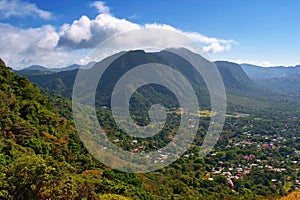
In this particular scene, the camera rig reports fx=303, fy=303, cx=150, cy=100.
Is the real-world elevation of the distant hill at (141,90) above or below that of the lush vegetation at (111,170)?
above

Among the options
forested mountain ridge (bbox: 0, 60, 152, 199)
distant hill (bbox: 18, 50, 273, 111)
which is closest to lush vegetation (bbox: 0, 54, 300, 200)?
forested mountain ridge (bbox: 0, 60, 152, 199)

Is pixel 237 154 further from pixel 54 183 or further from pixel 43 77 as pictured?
pixel 43 77

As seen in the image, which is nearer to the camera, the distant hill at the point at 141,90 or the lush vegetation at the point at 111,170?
the lush vegetation at the point at 111,170

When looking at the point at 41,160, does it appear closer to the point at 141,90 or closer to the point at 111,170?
the point at 111,170

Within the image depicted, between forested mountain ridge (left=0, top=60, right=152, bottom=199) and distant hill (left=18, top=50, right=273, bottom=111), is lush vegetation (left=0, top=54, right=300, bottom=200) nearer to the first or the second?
forested mountain ridge (left=0, top=60, right=152, bottom=199)

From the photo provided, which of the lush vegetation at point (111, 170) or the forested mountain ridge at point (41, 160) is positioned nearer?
the forested mountain ridge at point (41, 160)

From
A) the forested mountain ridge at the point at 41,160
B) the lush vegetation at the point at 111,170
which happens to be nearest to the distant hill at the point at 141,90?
the lush vegetation at the point at 111,170

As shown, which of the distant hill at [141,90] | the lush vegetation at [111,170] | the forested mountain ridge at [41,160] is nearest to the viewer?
the forested mountain ridge at [41,160]

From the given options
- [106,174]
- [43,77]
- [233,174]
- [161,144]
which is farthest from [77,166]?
[43,77]

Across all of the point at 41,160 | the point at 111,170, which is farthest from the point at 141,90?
the point at 41,160

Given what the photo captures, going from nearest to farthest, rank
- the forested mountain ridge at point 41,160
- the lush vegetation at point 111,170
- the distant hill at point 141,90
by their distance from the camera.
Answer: the forested mountain ridge at point 41,160, the lush vegetation at point 111,170, the distant hill at point 141,90

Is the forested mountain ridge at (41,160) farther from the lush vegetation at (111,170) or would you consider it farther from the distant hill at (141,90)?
the distant hill at (141,90)

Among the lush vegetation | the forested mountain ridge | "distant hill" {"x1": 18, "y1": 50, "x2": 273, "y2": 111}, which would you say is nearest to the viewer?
the forested mountain ridge
